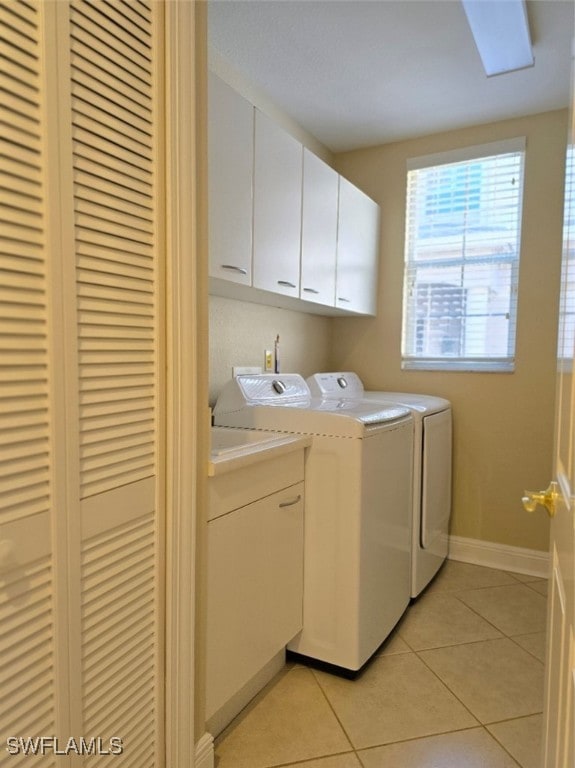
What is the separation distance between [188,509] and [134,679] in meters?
0.40

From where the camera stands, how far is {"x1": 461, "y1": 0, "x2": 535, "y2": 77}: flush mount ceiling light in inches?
67.9

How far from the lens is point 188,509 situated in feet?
4.00

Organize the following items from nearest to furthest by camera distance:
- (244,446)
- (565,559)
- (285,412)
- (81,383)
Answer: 1. (565,559)
2. (81,383)
3. (244,446)
4. (285,412)

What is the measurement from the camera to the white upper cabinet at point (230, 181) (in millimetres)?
1566

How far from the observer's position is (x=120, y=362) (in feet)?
3.39

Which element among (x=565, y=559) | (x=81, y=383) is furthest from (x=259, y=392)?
(x=565, y=559)

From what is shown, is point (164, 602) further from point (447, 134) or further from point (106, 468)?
point (447, 134)

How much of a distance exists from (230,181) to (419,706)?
1967 mm

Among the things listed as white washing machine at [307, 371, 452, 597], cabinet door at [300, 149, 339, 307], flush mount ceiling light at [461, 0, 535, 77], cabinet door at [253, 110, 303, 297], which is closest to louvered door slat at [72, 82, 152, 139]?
cabinet door at [253, 110, 303, 297]

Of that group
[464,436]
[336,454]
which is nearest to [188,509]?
[336,454]

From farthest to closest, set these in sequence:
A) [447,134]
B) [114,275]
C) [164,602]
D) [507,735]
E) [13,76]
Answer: [447,134] → [507,735] → [164,602] → [114,275] → [13,76]

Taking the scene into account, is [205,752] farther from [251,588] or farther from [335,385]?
[335,385]

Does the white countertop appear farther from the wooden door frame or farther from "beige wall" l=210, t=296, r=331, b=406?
"beige wall" l=210, t=296, r=331, b=406

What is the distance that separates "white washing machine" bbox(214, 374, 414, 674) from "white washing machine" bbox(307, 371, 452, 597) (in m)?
0.32
